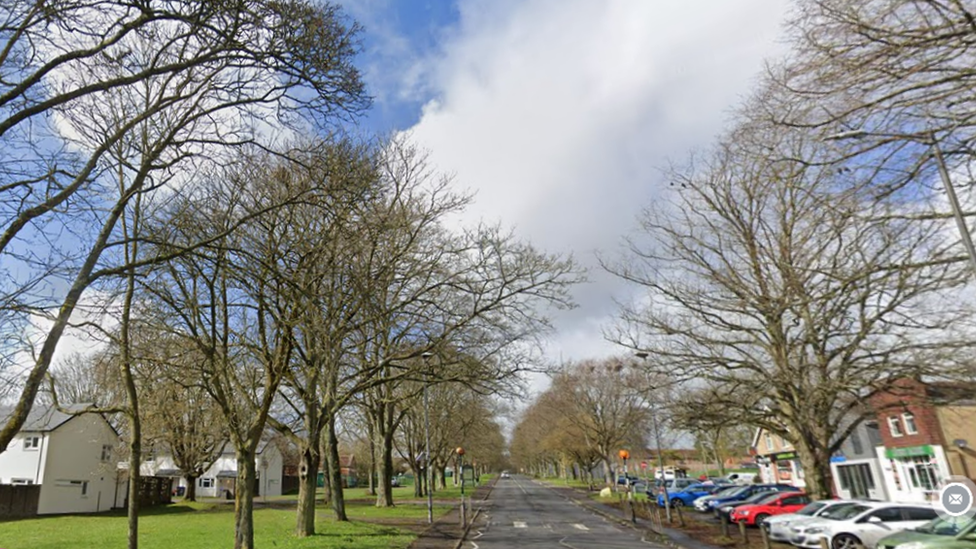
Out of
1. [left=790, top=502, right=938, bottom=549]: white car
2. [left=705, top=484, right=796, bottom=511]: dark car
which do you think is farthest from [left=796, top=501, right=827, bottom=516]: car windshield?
[left=705, top=484, right=796, bottom=511]: dark car

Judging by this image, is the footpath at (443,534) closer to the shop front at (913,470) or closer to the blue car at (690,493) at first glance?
the blue car at (690,493)

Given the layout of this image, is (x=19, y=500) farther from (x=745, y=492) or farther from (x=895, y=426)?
(x=895, y=426)

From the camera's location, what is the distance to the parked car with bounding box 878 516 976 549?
11531 mm

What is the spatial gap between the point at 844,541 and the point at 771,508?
786 cm

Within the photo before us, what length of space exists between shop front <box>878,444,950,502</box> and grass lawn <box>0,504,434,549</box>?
27921mm

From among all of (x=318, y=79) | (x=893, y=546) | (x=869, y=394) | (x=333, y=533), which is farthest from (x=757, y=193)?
(x=333, y=533)

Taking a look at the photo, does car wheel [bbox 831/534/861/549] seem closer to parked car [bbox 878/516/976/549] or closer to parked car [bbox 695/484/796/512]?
parked car [bbox 878/516/976/549]

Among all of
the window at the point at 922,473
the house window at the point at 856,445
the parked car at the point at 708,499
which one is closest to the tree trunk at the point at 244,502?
the parked car at the point at 708,499

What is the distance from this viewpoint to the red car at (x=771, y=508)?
78.9ft

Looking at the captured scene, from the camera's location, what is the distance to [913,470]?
34719mm

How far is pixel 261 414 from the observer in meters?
15.0

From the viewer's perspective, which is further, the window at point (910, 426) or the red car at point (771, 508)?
the window at point (910, 426)

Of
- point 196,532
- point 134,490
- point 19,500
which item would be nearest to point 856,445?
point 196,532

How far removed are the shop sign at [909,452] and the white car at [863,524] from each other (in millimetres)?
20284
